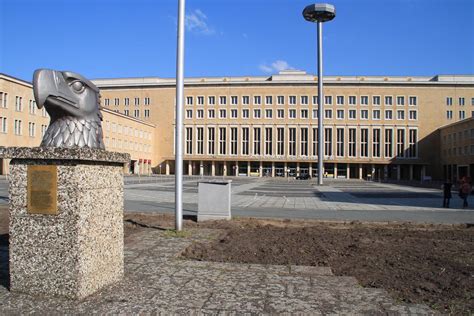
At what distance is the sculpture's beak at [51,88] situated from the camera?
5.09m

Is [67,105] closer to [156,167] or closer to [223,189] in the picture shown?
[223,189]

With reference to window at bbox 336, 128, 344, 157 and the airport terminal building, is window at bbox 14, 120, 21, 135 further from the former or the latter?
window at bbox 336, 128, 344, 157

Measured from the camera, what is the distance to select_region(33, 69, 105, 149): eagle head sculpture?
5215 millimetres

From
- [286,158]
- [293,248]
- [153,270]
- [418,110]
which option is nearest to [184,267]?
[153,270]

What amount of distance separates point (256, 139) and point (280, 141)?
5846 millimetres

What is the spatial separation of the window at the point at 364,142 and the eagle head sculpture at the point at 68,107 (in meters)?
95.6

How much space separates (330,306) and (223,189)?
27.5 ft

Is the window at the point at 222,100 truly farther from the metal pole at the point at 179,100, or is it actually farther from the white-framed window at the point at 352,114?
the metal pole at the point at 179,100

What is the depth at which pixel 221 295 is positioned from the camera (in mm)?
5125

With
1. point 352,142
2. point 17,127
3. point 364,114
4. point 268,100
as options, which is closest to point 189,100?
point 268,100

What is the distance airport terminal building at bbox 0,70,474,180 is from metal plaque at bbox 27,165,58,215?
88.2m

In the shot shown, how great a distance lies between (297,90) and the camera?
97.9m

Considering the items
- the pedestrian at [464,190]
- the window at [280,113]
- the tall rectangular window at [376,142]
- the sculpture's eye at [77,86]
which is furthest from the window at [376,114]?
the sculpture's eye at [77,86]

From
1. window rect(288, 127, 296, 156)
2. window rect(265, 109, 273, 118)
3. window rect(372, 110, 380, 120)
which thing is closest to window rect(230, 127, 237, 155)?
window rect(265, 109, 273, 118)
